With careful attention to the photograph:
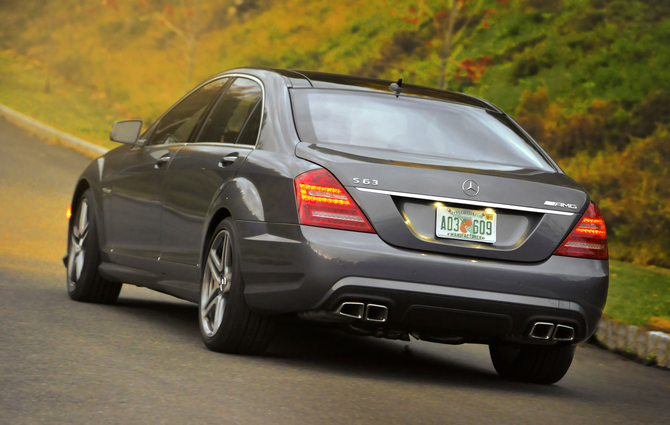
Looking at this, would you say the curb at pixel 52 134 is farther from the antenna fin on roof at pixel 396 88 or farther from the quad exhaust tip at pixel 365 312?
the quad exhaust tip at pixel 365 312

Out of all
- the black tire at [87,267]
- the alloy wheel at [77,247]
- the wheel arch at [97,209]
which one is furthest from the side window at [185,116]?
the alloy wheel at [77,247]

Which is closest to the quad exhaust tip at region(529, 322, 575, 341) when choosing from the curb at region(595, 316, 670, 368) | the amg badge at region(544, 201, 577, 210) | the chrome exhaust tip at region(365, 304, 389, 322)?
the amg badge at region(544, 201, 577, 210)

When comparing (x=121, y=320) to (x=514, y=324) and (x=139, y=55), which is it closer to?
(x=514, y=324)

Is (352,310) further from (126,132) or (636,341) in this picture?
(636,341)

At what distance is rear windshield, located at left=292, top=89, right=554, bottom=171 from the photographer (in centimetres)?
541

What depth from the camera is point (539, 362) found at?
5746 mm

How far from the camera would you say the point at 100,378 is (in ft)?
14.7

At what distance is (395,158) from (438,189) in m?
0.36

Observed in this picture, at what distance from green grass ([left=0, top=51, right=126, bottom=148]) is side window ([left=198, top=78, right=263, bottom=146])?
15.3 metres

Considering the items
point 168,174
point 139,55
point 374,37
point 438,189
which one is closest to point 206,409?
point 438,189

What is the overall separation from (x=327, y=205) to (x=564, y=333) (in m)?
1.37

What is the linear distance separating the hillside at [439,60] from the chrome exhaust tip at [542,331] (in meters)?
8.04

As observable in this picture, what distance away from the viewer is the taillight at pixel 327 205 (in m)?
4.82

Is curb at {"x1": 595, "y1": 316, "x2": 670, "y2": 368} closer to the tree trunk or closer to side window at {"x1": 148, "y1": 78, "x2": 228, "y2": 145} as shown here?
side window at {"x1": 148, "y1": 78, "x2": 228, "y2": 145}
